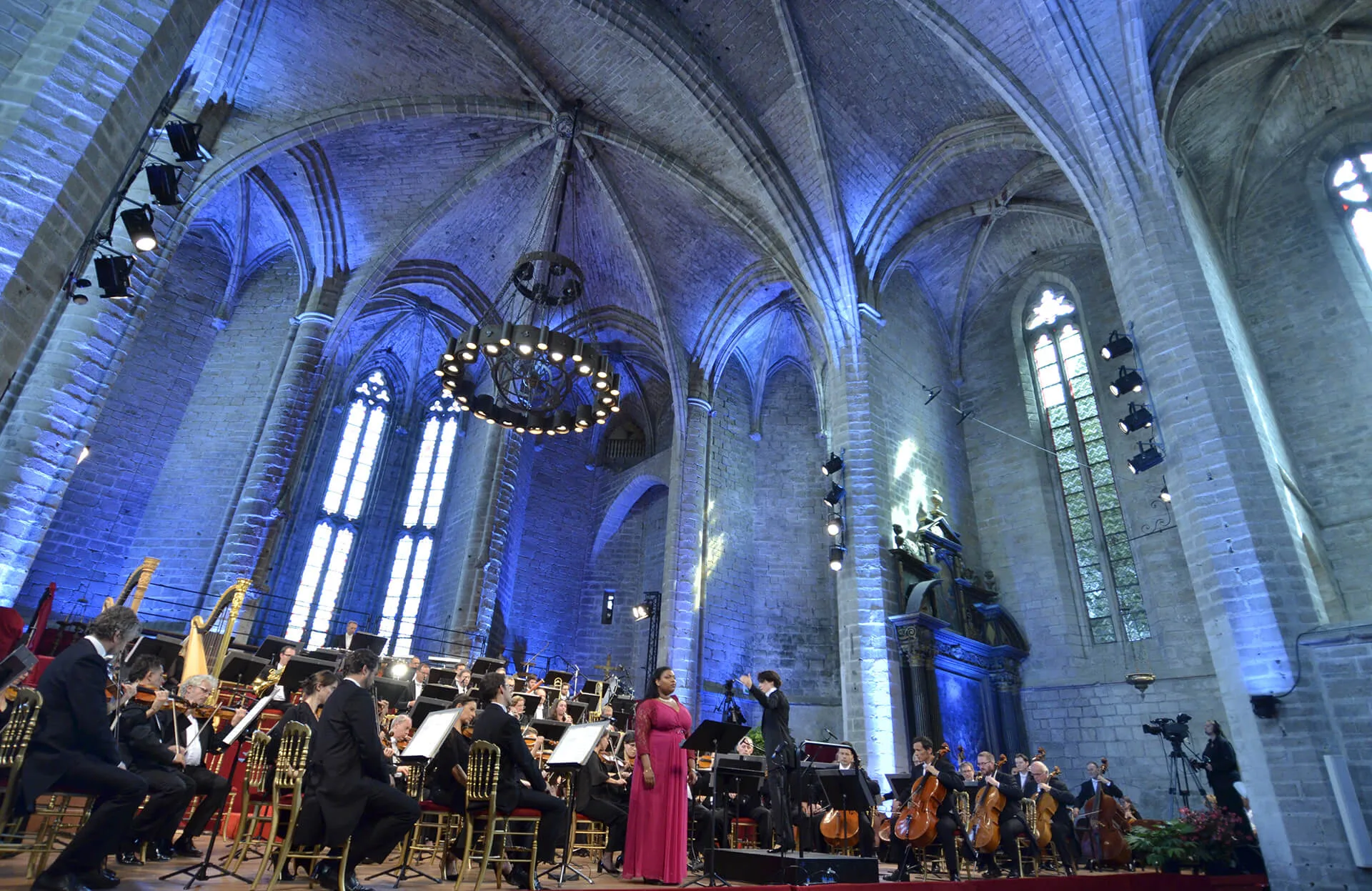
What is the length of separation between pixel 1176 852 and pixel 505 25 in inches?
599

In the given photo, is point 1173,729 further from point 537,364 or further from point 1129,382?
point 537,364

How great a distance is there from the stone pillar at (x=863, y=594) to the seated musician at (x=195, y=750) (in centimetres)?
821

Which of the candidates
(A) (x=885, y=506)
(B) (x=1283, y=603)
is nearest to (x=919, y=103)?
(A) (x=885, y=506)

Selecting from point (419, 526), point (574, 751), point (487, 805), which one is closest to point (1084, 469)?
point (574, 751)

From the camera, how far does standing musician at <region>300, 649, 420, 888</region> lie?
4016mm

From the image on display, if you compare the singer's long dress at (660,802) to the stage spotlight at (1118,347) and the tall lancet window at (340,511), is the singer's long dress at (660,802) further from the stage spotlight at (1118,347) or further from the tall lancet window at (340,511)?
the tall lancet window at (340,511)

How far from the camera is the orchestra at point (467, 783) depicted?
3660 mm

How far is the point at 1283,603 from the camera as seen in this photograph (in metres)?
7.21

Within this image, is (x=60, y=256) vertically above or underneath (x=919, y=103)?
underneath

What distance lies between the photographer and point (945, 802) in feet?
22.4

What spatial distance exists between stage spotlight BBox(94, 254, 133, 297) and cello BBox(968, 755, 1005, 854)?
10316 millimetres

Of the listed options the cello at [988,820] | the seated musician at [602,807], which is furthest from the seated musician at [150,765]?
the cello at [988,820]

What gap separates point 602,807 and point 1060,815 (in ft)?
17.8

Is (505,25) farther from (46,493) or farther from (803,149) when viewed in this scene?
(46,493)
